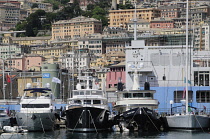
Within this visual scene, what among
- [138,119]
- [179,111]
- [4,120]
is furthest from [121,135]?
[4,120]

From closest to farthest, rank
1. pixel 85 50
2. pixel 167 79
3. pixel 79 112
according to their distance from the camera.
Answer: pixel 79 112 → pixel 167 79 → pixel 85 50

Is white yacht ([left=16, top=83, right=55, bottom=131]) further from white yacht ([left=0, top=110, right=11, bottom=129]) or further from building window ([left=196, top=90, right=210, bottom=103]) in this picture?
building window ([left=196, top=90, right=210, bottom=103])

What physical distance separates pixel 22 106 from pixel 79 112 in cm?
718

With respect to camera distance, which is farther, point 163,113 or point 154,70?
point 154,70

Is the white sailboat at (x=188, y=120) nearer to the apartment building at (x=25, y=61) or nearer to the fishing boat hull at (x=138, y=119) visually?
the fishing boat hull at (x=138, y=119)

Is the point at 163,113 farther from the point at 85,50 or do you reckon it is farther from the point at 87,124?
the point at 85,50

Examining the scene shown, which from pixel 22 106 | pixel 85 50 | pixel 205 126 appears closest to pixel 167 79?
pixel 205 126

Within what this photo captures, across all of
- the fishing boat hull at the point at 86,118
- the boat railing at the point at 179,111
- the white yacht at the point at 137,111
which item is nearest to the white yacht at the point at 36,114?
the fishing boat hull at the point at 86,118

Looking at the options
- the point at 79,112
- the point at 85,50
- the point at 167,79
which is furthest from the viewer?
the point at 85,50

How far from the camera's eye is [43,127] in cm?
7444

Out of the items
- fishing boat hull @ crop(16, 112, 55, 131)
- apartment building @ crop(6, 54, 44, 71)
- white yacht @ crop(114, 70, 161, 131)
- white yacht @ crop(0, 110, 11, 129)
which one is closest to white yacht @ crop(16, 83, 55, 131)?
fishing boat hull @ crop(16, 112, 55, 131)

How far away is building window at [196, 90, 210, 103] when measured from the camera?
8062 centimetres

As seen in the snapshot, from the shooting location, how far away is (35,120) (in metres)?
73.7

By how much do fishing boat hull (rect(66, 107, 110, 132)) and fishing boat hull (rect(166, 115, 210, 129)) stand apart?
23.1ft
